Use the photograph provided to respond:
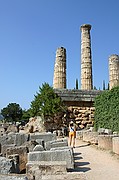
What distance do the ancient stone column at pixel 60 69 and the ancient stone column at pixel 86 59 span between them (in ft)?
6.20

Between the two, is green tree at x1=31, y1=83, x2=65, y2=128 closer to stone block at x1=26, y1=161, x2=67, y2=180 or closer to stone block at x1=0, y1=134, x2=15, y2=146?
stone block at x1=0, y1=134, x2=15, y2=146

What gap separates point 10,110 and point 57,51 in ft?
111

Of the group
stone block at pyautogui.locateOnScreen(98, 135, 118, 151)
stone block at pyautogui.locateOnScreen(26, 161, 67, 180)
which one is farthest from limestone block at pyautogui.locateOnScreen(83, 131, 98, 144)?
stone block at pyautogui.locateOnScreen(26, 161, 67, 180)

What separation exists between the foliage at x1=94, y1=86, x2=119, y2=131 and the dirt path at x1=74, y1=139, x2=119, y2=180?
5468mm

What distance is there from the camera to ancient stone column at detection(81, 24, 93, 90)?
2352 cm

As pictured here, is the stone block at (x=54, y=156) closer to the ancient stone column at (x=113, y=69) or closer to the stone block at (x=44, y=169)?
the stone block at (x=44, y=169)

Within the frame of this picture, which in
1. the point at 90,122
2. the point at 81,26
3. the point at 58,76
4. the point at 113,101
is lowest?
the point at 90,122

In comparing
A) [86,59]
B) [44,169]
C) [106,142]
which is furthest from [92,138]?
[86,59]

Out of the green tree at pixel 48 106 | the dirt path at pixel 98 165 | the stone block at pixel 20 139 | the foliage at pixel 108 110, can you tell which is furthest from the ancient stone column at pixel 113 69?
the dirt path at pixel 98 165

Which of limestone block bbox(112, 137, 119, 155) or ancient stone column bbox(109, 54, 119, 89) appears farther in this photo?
ancient stone column bbox(109, 54, 119, 89)

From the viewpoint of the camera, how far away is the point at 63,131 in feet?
57.7

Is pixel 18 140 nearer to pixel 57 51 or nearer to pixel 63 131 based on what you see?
pixel 63 131

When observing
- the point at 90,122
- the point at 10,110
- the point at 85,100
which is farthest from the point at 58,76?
the point at 10,110

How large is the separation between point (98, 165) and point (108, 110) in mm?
9138
